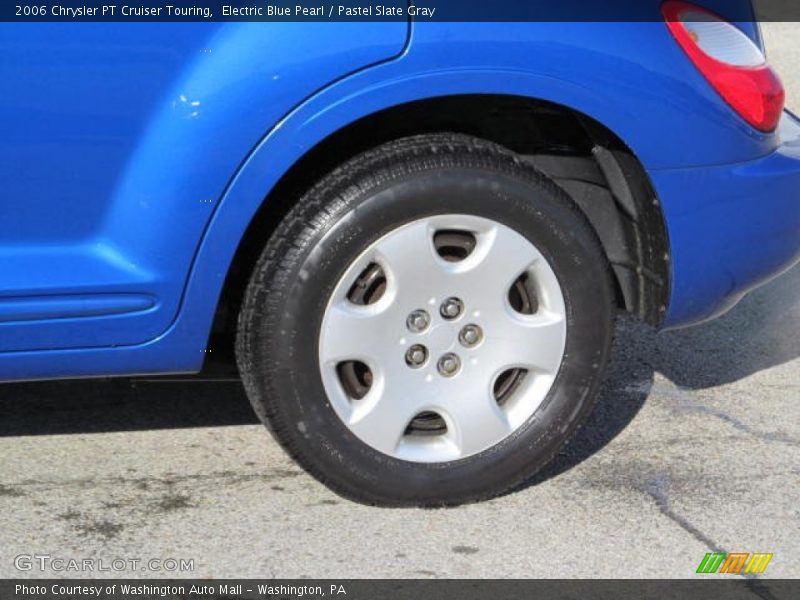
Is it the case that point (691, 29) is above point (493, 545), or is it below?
above

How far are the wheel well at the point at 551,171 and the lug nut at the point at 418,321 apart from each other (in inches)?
14.9

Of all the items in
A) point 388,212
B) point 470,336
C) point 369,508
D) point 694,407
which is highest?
point 388,212

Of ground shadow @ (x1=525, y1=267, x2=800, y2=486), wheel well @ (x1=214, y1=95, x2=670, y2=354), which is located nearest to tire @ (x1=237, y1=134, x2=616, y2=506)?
wheel well @ (x1=214, y1=95, x2=670, y2=354)

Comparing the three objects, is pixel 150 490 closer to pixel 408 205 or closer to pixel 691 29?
pixel 408 205

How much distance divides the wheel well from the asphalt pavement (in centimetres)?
41

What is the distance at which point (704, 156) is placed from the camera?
3.32 metres

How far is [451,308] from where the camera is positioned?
3.29 meters

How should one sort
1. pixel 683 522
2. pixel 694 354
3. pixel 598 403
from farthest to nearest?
pixel 694 354 < pixel 598 403 < pixel 683 522

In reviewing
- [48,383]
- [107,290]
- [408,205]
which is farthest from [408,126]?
[48,383]

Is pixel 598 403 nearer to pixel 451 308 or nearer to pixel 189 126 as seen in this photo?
pixel 451 308

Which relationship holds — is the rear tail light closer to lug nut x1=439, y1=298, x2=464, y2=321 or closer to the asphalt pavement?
lug nut x1=439, y1=298, x2=464, y2=321

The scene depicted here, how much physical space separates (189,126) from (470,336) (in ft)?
2.71

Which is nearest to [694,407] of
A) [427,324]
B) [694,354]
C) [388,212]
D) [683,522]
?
[694,354]

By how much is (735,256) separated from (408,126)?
85cm
